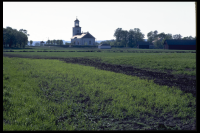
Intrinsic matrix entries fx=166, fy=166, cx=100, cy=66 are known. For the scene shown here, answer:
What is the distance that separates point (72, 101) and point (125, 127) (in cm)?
401

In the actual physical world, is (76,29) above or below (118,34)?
above

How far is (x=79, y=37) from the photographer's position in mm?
150875

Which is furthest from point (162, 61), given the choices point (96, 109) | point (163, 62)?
point (96, 109)

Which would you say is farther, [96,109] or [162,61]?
[162,61]

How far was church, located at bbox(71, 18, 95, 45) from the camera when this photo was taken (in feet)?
478

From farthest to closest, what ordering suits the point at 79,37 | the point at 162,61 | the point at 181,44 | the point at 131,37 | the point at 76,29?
the point at 76,29 → the point at 79,37 → the point at 131,37 → the point at 181,44 → the point at 162,61

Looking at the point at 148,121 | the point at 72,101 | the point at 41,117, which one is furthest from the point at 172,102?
the point at 41,117

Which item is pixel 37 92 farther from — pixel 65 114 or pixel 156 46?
pixel 156 46

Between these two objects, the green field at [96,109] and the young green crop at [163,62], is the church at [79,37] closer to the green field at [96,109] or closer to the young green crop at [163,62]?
the young green crop at [163,62]

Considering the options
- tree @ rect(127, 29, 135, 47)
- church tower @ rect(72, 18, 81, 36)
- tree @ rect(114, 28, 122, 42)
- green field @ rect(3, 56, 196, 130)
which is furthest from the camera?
church tower @ rect(72, 18, 81, 36)

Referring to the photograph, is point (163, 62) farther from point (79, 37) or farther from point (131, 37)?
point (79, 37)

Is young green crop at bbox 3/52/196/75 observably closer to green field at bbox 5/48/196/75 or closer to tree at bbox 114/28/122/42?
green field at bbox 5/48/196/75

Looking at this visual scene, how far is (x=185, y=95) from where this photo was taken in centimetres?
1038

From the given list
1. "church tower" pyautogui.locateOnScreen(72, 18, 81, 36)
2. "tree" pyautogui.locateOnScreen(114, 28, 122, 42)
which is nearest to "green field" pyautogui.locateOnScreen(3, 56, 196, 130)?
"tree" pyautogui.locateOnScreen(114, 28, 122, 42)
